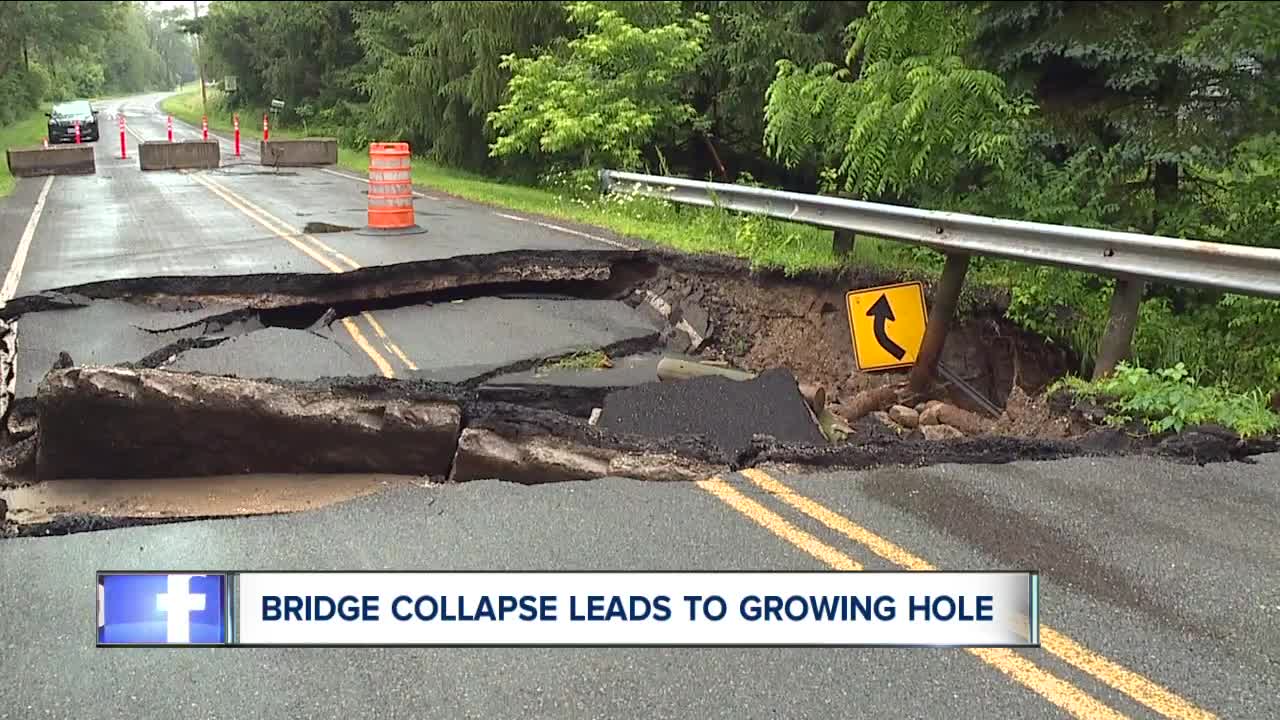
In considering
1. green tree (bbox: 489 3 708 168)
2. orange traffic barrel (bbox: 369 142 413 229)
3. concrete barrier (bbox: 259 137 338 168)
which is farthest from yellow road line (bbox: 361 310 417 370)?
concrete barrier (bbox: 259 137 338 168)

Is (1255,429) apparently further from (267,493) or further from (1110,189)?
(267,493)

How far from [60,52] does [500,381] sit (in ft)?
248

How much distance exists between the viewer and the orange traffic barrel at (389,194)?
45.2ft

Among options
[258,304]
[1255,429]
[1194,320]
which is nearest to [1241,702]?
[1255,429]

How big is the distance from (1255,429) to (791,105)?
6.97m

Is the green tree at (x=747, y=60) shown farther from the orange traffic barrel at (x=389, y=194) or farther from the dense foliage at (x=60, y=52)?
the dense foliage at (x=60, y=52)

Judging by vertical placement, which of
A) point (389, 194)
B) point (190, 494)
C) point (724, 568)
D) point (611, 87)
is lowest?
point (190, 494)

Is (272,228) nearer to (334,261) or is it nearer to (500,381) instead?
(334,261)

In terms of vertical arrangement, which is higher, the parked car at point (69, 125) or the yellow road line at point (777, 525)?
the parked car at point (69, 125)

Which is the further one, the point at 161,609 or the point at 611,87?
the point at 611,87

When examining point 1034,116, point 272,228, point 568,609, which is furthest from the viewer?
point 272,228

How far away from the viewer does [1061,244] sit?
709 cm

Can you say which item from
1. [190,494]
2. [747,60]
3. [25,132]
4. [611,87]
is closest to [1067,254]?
[190,494]

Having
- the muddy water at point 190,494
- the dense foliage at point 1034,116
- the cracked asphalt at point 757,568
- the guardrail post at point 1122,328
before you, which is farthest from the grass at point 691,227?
the muddy water at point 190,494
